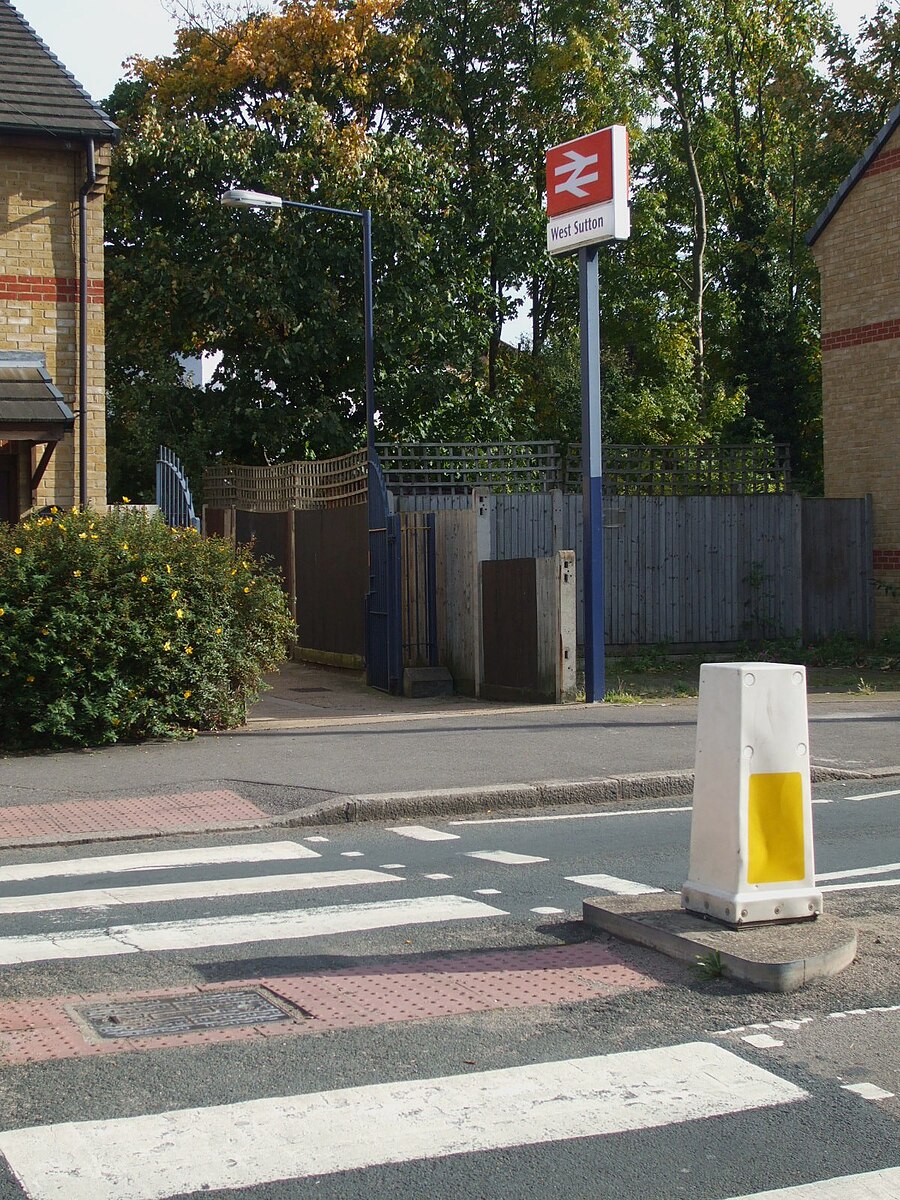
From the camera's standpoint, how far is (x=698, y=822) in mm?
5863

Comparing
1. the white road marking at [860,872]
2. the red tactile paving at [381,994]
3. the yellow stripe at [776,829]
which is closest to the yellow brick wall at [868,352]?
the white road marking at [860,872]

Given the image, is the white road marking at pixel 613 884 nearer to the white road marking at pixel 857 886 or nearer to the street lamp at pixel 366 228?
the white road marking at pixel 857 886

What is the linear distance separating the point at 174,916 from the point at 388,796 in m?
3.08

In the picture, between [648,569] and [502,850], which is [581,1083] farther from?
[648,569]

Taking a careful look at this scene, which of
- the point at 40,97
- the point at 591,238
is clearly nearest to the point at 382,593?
the point at 591,238

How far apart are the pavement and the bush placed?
303 millimetres

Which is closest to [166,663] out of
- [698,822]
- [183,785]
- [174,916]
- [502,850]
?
[183,785]

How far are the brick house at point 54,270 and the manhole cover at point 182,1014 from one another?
1117 cm

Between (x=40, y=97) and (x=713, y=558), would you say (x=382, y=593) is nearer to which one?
(x=713, y=558)

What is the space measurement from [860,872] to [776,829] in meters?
1.87

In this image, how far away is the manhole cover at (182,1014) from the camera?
484 centimetres

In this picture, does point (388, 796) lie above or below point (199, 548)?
below

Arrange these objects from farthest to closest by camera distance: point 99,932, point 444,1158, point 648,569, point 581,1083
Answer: point 648,569
point 99,932
point 581,1083
point 444,1158

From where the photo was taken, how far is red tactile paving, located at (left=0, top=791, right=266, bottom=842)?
8.55 metres
